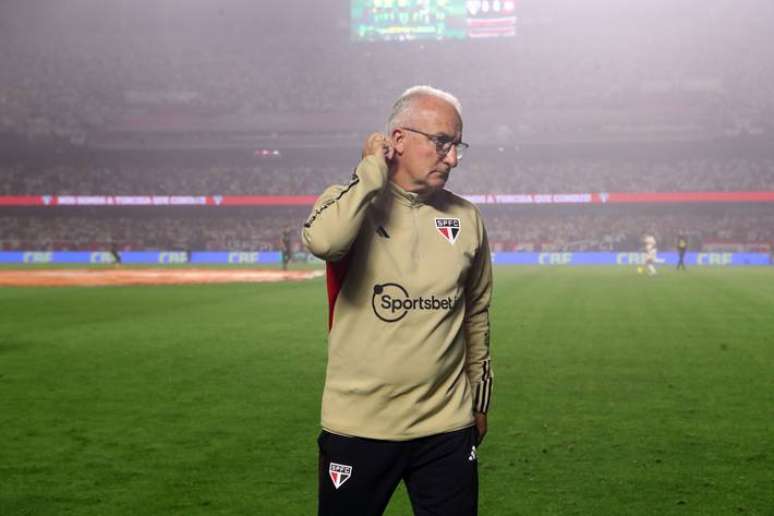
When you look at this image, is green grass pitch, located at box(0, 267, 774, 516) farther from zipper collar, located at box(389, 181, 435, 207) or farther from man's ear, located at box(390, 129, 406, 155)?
man's ear, located at box(390, 129, 406, 155)

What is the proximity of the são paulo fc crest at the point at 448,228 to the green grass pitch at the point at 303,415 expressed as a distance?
130 inches

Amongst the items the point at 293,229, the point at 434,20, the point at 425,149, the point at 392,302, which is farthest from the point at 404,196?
the point at 434,20

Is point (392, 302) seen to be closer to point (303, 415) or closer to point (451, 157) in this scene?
point (451, 157)

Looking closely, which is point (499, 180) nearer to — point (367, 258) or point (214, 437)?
point (214, 437)

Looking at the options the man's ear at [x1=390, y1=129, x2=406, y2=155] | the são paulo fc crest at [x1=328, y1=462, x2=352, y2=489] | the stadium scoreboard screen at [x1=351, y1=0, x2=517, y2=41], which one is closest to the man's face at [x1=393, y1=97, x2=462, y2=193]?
the man's ear at [x1=390, y1=129, x2=406, y2=155]

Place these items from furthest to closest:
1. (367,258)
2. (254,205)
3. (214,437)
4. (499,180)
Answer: (499,180)
(254,205)
(214,437)
(367,258)

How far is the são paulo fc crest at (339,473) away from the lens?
3.23 metres

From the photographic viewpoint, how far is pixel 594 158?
68.1 meters

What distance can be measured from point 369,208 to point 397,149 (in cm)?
26

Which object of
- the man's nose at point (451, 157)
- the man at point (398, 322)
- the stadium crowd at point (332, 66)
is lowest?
the man at point (398, 322)

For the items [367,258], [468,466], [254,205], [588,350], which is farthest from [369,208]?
[254,205]

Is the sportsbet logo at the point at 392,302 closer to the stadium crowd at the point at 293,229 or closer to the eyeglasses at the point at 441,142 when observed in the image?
the eyeglasses at the point at 441,142

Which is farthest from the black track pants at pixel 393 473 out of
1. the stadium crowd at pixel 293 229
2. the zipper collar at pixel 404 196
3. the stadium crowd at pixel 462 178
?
the stadium crowd at pixel 462 178

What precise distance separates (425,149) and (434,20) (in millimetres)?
63236
